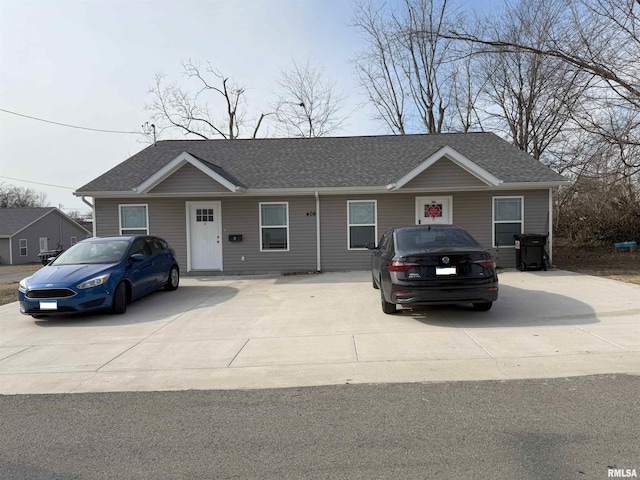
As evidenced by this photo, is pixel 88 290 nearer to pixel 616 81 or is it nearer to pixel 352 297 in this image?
pixel 352 297

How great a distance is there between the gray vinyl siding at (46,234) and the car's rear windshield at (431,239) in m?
51.1

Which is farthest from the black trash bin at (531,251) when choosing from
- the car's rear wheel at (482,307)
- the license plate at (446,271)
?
the license plate at (446,271)

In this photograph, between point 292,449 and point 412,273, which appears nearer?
point 292,449

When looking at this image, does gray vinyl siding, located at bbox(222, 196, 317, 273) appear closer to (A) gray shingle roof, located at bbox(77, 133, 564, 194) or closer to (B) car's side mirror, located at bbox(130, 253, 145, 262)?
(A) gray shingle roof, located at bbox(77, 133, 564, 194)

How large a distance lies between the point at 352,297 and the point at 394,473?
647 cm

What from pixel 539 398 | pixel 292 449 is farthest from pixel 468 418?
pixel 292 449

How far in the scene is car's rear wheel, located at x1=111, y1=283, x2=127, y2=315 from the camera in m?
7.87

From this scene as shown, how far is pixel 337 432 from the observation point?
3.33m

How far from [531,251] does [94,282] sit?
1175 centimetres

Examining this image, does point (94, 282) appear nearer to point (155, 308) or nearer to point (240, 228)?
point (155, 308)

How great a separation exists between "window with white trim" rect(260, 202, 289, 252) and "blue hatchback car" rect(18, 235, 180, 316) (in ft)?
14.1

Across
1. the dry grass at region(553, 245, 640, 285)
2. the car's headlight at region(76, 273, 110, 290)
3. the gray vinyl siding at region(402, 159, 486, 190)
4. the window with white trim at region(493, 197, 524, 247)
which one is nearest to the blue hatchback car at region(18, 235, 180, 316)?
the car's headlight at region(76, 273, 110, 290)

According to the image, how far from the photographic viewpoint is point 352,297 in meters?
9.20

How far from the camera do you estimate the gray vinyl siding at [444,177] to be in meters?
12.8
